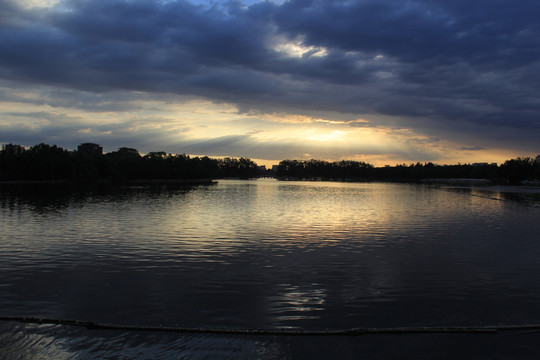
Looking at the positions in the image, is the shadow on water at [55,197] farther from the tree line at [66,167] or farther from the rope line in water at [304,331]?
the tree line at [66,167]

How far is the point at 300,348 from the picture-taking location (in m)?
8.03

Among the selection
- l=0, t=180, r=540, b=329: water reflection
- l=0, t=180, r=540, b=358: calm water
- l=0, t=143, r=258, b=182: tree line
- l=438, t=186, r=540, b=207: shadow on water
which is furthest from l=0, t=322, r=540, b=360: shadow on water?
l=0, t=143, r=258, b=182: tree line

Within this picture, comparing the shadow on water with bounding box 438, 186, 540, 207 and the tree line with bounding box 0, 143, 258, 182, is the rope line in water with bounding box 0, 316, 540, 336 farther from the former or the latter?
the tree line with bounding box 0, 143, 258, 182

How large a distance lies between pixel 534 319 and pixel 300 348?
21.2 feet

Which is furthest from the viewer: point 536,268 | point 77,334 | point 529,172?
point 529,172

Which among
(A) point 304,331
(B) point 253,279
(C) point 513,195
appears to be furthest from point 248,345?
(C) point 513,195

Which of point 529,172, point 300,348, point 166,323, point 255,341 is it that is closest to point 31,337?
point 166,323

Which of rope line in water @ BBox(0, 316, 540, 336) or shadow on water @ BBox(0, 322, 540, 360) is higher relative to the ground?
rope line in water @ BBox(0, 316, 540, 336)

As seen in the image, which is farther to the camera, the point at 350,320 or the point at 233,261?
the point at 233,261

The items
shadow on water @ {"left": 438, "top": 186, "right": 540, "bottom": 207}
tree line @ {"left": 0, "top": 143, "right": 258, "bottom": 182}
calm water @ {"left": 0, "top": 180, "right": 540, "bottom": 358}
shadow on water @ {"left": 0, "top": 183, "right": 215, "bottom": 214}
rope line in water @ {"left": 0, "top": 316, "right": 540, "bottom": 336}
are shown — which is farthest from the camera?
tree line @ {"left": 0, "top": 143, "right": 258, "bottom": 182}

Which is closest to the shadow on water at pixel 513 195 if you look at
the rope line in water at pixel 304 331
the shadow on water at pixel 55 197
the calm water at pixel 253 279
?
the calm water at pixel 253 279

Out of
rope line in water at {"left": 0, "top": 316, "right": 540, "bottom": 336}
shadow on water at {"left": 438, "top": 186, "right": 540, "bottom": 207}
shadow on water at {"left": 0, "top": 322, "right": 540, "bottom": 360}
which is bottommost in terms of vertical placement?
shadow on water at {"left": 0, "top": 322, "right": 540, "bottom": 360}

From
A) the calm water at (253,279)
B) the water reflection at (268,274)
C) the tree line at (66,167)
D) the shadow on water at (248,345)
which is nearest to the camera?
the shadow on water at (248,345)

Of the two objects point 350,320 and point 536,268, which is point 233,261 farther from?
point 536,268
